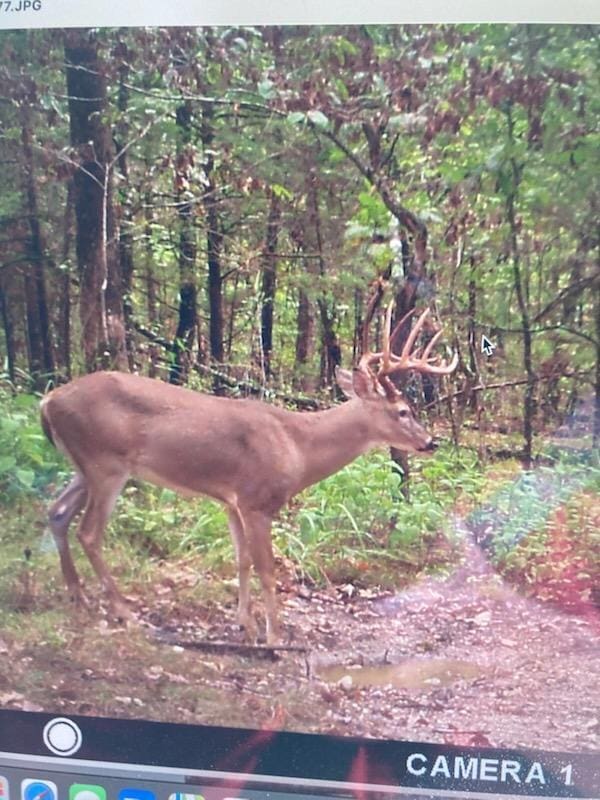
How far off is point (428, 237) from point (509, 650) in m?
0.78

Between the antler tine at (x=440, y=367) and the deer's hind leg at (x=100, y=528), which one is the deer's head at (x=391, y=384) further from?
the deer's hind leg at (x=100, y=528)

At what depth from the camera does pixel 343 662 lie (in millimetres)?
1454

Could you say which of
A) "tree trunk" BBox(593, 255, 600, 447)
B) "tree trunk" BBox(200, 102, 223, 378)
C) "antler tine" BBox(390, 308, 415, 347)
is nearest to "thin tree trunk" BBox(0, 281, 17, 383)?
"tree trunk" BBox(200, 102, 223, 378)

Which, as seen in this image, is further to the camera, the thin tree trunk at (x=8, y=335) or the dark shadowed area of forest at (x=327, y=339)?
the thin tree trunk at (x=8, y=335)

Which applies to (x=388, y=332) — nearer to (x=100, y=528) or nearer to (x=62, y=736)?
(x=100, y=528)

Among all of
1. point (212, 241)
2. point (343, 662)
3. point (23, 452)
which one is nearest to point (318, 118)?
point (212, 241)

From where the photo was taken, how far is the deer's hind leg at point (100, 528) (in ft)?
4.87

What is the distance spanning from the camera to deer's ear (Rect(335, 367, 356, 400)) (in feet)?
4.76

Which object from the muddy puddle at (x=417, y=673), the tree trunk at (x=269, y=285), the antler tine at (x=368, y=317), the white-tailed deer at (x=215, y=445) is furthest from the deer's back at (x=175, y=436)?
the muddy puddle at (x=417, y=673)

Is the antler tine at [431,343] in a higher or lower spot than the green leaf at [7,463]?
higher

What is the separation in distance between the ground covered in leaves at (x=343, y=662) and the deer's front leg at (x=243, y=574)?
0.02m

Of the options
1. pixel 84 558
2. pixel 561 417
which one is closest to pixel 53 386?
pixel 84 558

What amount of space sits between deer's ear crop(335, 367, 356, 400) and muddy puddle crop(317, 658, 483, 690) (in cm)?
51

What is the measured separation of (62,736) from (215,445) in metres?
0.66
